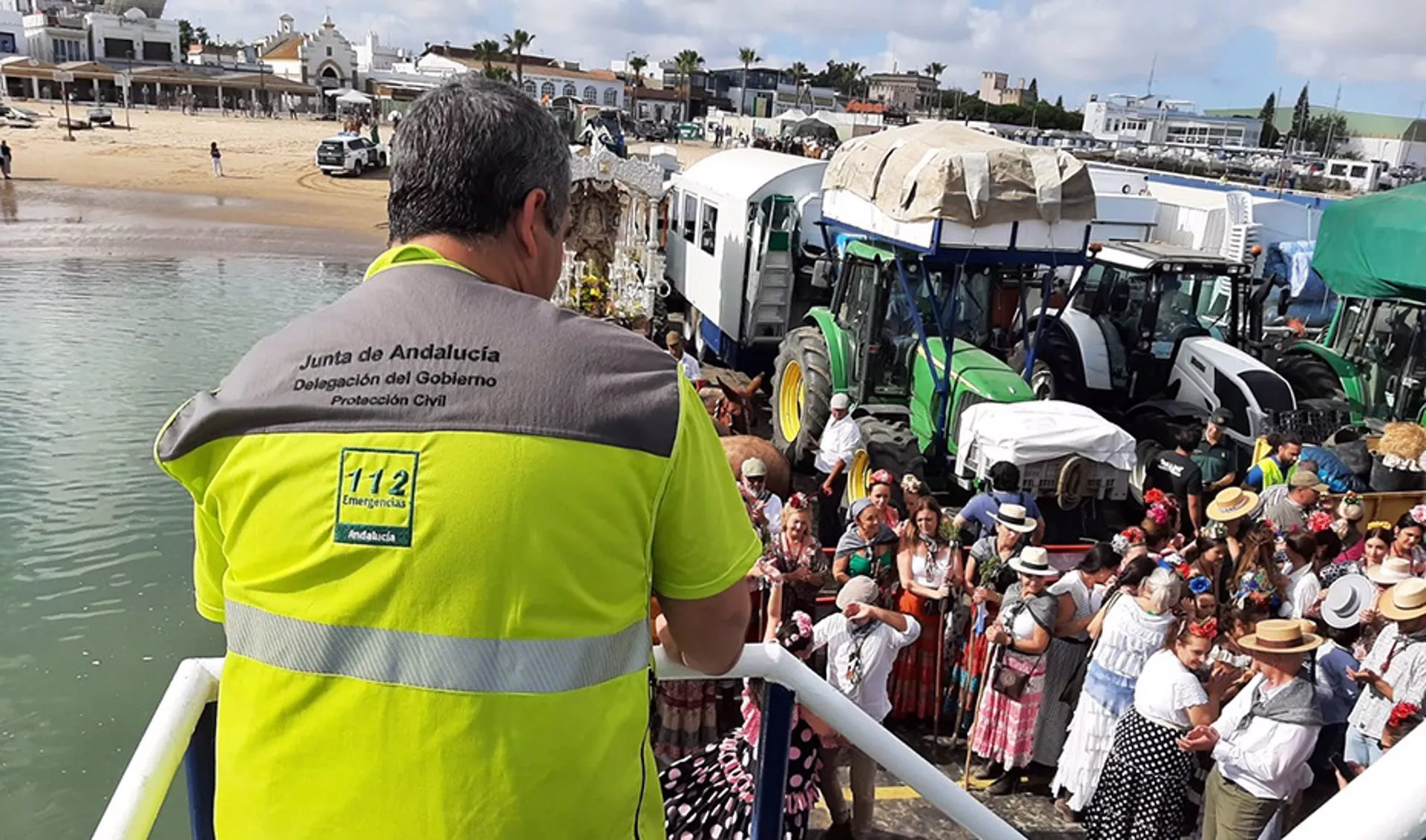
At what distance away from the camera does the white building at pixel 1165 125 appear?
83188 mm

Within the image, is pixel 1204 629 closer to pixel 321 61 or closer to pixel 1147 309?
pixel 1147 309

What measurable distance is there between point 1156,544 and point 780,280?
20.5 ft

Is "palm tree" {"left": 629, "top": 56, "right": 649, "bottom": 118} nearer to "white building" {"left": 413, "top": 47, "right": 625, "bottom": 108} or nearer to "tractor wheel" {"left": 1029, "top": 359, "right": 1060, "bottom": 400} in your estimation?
"white building" {"left": 413, "top": 47, "right": 625, "bottom": 108}

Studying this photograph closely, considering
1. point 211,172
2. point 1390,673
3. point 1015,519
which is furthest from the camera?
point 211,172

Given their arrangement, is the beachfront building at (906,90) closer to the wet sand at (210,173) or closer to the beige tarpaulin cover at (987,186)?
the wet sand at (210,173)

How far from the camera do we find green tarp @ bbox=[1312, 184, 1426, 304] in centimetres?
925

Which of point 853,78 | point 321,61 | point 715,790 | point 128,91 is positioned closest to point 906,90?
point 853,78

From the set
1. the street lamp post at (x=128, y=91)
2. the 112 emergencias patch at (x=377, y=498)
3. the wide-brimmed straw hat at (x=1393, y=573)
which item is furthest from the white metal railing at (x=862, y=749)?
the street lamp post at (x=128, y=91)

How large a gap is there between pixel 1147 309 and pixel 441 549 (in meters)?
9.46

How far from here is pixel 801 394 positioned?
921 cm

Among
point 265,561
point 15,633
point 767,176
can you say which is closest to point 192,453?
point 265,561

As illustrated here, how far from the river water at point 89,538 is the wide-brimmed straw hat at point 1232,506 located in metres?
6.05

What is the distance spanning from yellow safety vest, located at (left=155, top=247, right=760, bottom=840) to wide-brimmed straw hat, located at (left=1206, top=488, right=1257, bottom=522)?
6.23 meters

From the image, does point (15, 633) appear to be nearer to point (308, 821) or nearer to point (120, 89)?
point (308, 821)
